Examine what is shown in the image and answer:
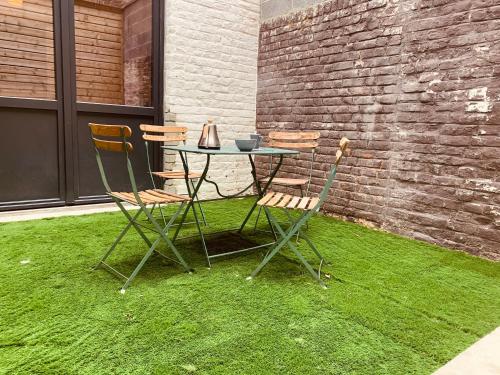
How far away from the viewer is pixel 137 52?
4625 millimetres

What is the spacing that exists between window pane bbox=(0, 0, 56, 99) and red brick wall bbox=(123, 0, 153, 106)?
881 millimetres

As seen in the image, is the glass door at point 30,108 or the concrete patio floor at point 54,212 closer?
the concrete patio floor at point 54,212

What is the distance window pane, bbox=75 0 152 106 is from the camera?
4.29 meters

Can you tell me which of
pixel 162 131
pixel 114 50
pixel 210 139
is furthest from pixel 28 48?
pixel 210 139

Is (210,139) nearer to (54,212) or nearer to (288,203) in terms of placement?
(288,203)

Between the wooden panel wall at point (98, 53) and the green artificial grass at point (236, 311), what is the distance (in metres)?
1.98

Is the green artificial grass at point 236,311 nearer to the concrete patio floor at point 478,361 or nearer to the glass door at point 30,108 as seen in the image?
the concrete patio floor at point 478,361

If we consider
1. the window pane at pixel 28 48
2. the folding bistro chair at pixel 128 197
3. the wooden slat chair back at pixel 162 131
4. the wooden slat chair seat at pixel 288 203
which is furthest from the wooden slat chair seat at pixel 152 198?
the window pane at pixel 28 48

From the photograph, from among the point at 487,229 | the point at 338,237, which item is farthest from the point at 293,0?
the point at 487,229

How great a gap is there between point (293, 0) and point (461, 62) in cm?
226

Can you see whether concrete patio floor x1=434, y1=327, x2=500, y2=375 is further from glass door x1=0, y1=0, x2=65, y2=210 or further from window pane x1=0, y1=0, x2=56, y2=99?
window pane x1=0, y1=0, x2=56, y2=99

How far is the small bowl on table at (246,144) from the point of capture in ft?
7.97

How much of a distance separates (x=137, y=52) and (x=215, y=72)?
39.6 inches

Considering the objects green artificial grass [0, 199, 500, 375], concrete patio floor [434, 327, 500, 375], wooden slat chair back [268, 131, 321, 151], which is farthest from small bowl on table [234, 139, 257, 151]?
concrete patio floor [434, 327, 500, 375]
